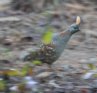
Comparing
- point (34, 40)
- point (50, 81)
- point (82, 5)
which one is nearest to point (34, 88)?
point (50, 81)

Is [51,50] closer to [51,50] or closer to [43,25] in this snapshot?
[51,50]

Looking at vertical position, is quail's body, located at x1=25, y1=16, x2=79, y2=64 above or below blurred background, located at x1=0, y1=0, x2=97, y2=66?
above

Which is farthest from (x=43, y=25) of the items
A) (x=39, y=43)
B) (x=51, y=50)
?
(x=51, y=50)

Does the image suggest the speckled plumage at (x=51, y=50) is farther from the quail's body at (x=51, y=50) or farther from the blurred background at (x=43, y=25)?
the blurred background at (x=43, y=25)

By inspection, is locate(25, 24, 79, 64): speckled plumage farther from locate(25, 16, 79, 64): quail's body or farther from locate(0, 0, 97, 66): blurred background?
locate(0, 0, 97, 66): blurred background

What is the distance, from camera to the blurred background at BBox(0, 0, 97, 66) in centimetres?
602

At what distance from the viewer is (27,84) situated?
12.6ft

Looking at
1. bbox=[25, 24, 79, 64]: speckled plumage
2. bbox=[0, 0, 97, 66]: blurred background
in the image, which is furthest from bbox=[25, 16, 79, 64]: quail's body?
bbox=[0, 0, 97, 66]: blurred background

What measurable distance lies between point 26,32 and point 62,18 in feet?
2.95

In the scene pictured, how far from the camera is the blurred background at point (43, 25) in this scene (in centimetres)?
602

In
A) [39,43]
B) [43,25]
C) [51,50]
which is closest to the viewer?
[51,50]

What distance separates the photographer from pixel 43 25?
6.91 metres

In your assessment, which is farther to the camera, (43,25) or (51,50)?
(43,25)

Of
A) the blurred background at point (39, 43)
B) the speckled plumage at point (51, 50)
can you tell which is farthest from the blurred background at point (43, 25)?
the speckled plumage at point (51, 50)
